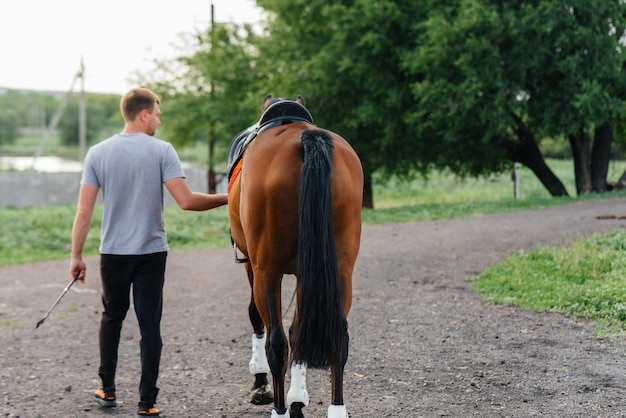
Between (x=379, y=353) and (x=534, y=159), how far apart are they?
1753cm

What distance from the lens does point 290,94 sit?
2286 centimetres

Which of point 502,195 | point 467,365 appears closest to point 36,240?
point 467,365

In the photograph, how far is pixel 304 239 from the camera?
3.86 metres

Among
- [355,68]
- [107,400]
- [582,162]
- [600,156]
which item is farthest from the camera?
[582,162]

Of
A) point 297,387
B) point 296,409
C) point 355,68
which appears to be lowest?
point 296,409

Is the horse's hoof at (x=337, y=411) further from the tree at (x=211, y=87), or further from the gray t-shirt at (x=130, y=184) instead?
the tree at (x=211, y=87)

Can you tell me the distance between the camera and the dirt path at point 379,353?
4688mm

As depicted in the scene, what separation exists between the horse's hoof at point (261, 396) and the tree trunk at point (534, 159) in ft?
59.4

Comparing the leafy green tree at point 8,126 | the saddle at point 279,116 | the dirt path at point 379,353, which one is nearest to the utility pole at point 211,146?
the dirt path at point 379,353

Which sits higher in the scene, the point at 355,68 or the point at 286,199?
the point at 355,68

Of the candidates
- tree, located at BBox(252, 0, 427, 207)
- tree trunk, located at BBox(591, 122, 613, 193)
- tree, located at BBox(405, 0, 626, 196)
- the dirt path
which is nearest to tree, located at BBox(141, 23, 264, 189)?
tree, located at BBox(252, 0, 427, 207)

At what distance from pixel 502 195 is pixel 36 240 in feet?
55.7

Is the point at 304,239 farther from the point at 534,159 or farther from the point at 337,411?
the point at 534,159

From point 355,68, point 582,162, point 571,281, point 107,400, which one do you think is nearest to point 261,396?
point 107,400
